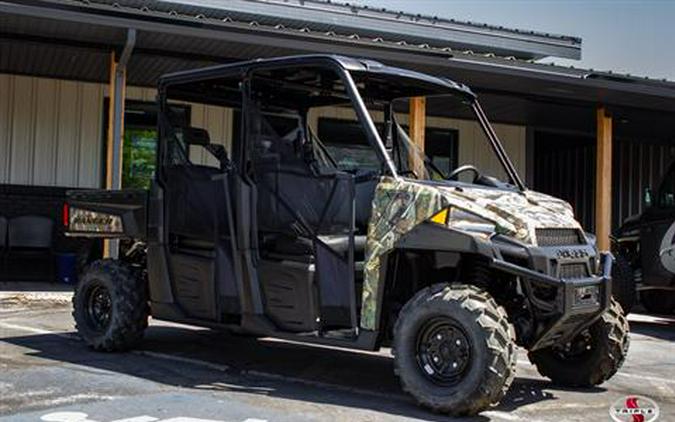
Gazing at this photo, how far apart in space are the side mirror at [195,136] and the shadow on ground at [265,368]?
6.24ft

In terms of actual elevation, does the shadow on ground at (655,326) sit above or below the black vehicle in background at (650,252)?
below

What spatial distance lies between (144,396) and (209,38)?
7020 mm

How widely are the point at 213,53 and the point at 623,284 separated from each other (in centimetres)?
668

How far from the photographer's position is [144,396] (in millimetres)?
5957

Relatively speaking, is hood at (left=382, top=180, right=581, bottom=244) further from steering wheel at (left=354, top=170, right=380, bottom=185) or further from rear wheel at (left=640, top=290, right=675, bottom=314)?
rear wheel at (left=640, top=290, right=675, bottom=314)

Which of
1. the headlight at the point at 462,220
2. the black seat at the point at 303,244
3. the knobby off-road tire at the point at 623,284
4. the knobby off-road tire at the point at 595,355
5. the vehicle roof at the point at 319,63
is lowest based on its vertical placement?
the knobby off-road tire at the point at 595,355

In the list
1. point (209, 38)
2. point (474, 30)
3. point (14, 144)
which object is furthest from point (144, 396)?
point (474, 30)

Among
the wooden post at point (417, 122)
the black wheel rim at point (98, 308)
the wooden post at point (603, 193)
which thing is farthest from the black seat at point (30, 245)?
the wooden post at point (603, 193)

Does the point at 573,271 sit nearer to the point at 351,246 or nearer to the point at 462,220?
the point at 462,220

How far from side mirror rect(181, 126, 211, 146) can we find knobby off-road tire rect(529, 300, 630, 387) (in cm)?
326

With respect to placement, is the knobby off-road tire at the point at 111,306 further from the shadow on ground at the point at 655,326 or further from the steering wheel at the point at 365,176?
the shadow on ground at the point at 655,326

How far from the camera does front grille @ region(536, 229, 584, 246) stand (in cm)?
581

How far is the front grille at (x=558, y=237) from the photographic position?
5.81m

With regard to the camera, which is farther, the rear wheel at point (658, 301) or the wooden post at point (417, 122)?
the rear wheel at point (658, 301)
